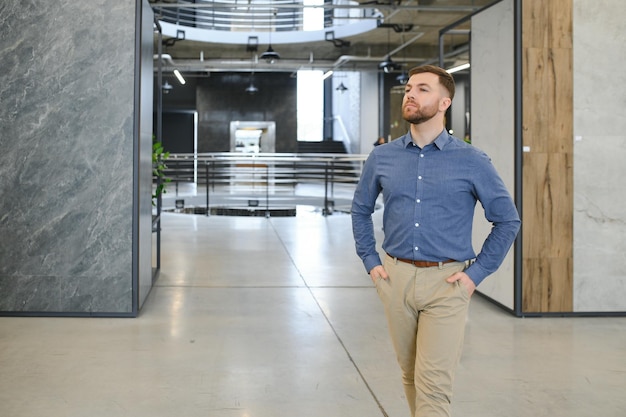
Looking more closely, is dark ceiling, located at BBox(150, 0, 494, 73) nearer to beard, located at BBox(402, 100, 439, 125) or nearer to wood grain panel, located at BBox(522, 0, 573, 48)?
wood grain panel, located at BBox(522, 0, 573, 48)

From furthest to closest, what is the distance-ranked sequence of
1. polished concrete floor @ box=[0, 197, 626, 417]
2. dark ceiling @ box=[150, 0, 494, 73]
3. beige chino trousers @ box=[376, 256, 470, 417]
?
1. dark ceiling @ box=[150, 0, 494, 73]
2. polished concrete floor @ box=[0, 197, 626, 417]
3. beige chino trousers @ box=[376, 256, 470, 417]

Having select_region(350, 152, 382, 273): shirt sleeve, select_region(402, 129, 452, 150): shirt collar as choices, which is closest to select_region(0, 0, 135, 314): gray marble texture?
select_region(350, 152, 382, 273): shirt sleeve

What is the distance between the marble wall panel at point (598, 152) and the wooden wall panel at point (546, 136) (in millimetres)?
64

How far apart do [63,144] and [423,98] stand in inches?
131

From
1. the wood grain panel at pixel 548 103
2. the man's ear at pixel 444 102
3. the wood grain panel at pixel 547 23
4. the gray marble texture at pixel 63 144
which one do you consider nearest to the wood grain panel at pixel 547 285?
the wood grain panel at pixel 548 103

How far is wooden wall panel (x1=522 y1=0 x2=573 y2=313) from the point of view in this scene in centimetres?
507

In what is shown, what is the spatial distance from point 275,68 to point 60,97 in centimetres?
1655

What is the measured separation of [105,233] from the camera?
194 inches

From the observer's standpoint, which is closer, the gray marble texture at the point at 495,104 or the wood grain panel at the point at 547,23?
the wood grain panel at the point at 547,23

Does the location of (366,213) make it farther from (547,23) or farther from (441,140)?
(547,23)

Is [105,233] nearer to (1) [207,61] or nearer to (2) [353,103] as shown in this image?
(1) [207,61]

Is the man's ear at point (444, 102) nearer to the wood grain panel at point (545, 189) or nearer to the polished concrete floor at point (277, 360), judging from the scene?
the polished concrete floor at point (277, 360)

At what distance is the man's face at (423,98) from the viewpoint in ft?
7.50

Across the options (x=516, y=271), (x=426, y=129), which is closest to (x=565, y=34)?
(x=516, y=271)
